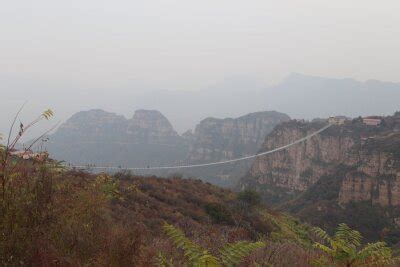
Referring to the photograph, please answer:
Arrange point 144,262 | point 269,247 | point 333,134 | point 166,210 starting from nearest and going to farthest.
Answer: point 144,262
point 269,247
point 166,210
point 333,134

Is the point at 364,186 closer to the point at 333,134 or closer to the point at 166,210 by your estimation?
the point at 333,134

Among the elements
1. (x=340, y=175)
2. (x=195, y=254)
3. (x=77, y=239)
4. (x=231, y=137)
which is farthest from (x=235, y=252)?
(x=231, y=137)

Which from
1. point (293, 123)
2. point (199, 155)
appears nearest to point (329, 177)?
point (293, 123)

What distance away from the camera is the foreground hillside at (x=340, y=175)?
55928mm

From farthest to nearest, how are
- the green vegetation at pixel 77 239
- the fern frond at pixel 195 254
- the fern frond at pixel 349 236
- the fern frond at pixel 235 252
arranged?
the fern frond at pixel 349 236
the fern frond at pixel 235 252
the green vegetation at pixel 77 239
the fern frond at pixel 195 254

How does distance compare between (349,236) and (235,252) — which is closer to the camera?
(235,252)

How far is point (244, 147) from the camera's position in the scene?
7323 inches

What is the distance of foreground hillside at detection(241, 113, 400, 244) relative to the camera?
183 ft

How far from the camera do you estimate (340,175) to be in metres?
76.9

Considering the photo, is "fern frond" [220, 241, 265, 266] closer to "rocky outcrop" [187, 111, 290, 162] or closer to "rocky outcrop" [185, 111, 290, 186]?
"rocky outcrop" [185, 111, 290, 186]

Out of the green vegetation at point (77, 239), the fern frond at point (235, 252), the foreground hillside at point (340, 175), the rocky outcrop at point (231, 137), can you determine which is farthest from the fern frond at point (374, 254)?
the rocky outcrop at point (231, 137)

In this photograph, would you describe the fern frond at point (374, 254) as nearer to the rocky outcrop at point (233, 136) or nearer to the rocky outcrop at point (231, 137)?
the rocky outcrop at point (231, 137)

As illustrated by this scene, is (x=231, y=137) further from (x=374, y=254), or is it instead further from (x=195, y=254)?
(x=195, y=254)

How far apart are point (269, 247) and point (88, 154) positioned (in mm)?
198394
